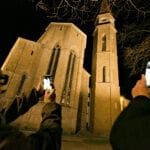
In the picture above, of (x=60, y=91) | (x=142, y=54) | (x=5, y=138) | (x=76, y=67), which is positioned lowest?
(x=5, y=138)

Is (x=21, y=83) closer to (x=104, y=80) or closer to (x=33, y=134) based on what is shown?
(x=104, y=80)

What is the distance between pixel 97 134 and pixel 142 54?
12.8 metres

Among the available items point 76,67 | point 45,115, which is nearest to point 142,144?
point 45,115

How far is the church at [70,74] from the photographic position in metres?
19.2

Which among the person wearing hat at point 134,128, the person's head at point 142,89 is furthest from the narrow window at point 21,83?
the person wearing hat at point 134,128

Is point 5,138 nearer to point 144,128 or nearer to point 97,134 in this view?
point 144,128

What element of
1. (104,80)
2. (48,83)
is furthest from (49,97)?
(104,80)

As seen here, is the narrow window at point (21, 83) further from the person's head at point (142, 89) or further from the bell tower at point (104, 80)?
the person's head at point (142, 89)

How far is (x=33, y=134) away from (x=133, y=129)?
2.06ft

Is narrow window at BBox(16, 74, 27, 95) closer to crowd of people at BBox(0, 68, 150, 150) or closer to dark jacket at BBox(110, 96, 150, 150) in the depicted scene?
crowd of people at BBox(0, 68, 150, 150)

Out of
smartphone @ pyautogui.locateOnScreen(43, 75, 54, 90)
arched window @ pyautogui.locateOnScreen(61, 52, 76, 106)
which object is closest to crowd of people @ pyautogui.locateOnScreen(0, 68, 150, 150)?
smartphone @ pyautogui.locateOnScreen(43, 75, 54, 90)

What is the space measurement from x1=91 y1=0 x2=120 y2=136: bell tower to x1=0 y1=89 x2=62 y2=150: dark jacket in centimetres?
1734

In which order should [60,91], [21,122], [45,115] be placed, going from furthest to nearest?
[60,91]
[21,122]
[45,115]

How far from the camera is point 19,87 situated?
66.8ft
